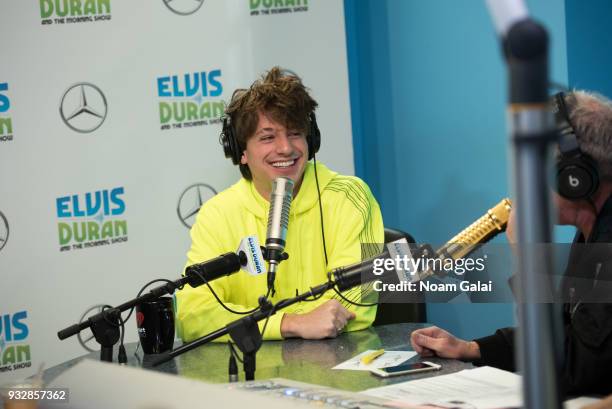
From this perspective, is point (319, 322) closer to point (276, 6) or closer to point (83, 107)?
point (83, 107)

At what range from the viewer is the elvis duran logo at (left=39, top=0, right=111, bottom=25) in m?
4.17

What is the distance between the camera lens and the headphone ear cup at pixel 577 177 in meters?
2.02

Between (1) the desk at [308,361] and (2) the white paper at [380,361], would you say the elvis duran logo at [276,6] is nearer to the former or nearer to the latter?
(1) the desk at [308,361]

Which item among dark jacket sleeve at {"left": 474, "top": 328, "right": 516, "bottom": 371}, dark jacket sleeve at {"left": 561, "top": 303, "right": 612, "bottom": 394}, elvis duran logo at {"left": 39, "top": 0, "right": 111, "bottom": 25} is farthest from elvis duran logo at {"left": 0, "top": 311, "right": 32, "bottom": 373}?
dark jacket sleeve at {"left": 561, "top": 303, "right": 612, "bottom": 394}

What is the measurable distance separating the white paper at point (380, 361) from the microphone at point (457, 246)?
0.76 feet

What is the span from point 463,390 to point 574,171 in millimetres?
544

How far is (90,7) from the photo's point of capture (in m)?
4.25

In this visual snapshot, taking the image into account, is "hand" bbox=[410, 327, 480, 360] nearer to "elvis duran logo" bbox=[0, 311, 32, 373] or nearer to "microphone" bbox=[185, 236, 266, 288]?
"microphone" bbox=[185, 236, 266, 288]

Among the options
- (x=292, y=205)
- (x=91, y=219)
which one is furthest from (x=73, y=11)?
(x=292, y=205)

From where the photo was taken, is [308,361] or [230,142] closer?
[308,361]

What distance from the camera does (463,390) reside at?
204cm

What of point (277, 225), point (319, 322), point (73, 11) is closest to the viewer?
point (277, 225)

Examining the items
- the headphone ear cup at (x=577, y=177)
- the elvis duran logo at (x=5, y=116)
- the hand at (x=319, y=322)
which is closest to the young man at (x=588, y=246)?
the headphone ear cup at (x=577, y=177)

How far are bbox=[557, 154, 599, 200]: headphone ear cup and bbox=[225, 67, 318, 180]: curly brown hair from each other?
1.34 m
